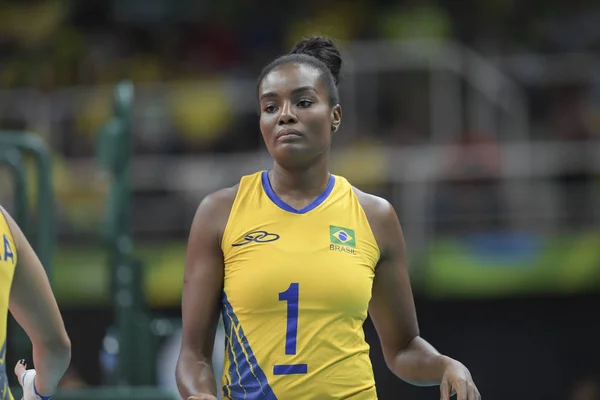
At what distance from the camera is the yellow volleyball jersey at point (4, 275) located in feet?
10.8

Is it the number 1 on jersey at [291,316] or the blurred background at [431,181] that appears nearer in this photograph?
the number 1 on jersey at [291,316]

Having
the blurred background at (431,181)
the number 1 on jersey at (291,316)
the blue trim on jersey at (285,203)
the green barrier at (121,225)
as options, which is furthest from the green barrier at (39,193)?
the blurred background at (431,181)

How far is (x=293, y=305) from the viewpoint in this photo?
12.4 ft

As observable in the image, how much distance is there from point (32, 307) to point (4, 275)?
198 mm

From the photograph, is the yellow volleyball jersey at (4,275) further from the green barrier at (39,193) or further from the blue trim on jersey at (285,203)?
the green barrier at (39,193)

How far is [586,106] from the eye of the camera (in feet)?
38.2

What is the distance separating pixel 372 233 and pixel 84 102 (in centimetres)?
779

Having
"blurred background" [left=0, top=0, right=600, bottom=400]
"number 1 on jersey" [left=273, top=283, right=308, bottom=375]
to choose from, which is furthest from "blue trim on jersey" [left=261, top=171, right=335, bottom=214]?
"blurred background" [left=0, top=0, right=600, bottom=400]

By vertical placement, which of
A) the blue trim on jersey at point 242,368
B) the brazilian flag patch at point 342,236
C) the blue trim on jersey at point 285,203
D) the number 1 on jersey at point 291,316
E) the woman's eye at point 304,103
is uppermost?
the woman's eye at point 304,103

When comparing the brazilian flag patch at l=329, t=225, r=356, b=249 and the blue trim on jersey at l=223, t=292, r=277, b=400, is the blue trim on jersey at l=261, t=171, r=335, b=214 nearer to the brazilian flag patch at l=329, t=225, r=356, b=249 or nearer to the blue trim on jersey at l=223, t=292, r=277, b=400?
the brazilian flag patch at l=329, t=225, r=356, b=249

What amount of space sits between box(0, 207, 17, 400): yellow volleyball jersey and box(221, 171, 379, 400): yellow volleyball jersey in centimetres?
77

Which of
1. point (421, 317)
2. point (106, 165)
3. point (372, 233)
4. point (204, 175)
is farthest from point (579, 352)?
point (372, 233)

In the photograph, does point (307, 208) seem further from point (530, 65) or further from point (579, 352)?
point (530, 65)

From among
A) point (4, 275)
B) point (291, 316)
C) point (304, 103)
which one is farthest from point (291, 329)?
point (4, 275)
